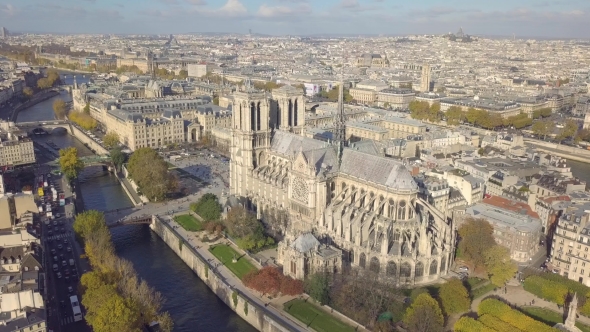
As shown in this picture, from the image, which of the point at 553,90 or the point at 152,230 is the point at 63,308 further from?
the point at 553,90

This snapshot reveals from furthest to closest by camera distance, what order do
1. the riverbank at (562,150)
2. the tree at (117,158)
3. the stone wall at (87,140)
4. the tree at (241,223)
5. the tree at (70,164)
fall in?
the riverbank at (562,150), the stone wall at (87,140), the tree at (117,158), the tree at (70,164), the tree at (241,223)

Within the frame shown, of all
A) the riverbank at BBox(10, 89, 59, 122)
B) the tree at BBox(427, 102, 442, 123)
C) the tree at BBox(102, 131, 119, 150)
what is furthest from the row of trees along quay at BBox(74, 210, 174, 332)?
the riverbank at BBox(10, 89, 59, 122)

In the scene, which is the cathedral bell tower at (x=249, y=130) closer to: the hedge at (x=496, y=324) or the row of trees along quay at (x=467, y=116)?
the hedge at (x=496, y=324)

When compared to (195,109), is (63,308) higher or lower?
lower

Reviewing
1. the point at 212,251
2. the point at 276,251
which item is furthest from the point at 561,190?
the point at 212,251

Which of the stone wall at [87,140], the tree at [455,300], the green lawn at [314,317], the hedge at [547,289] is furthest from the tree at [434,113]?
the green lawn at [314,317]

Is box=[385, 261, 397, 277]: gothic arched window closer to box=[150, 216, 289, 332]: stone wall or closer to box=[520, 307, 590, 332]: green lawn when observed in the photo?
box=[520, 307, 590, 332]: green lawn

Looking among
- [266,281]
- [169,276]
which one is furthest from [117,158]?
[266,281]
